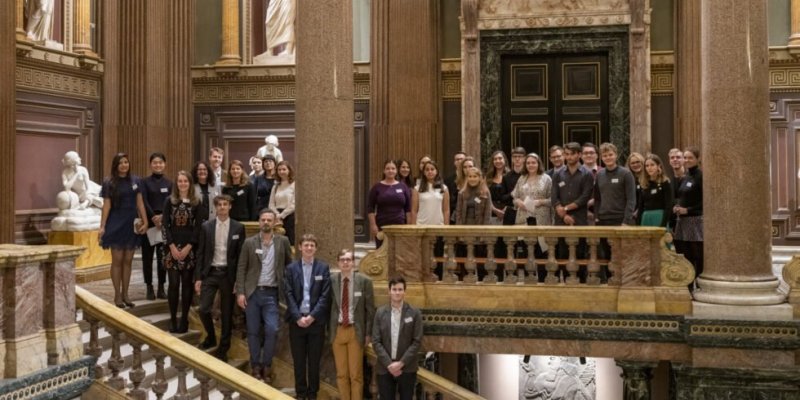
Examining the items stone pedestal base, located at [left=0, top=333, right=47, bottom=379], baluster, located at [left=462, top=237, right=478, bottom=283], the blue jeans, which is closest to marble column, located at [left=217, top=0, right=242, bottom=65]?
baluster, located at [left=462, top=237, right=478, bottom=283]

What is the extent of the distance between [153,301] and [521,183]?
412cm

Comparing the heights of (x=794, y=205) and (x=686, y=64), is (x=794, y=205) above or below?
below

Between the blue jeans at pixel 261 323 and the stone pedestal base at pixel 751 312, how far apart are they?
392 centimetres

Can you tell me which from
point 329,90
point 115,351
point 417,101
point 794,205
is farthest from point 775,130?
point 115,351

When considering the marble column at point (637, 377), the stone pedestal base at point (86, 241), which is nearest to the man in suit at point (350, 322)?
the marble column at point (637, 377)

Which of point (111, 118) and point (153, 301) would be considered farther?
point (111, 118)

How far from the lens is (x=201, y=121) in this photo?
16578 mm

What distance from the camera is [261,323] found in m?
8.17

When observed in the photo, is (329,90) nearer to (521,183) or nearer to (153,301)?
(521,183)

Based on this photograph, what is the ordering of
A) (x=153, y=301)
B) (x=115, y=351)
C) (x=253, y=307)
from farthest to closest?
1. (x=153, y=301)
2. (x=253, y=307)
3. (x=115, y=351)

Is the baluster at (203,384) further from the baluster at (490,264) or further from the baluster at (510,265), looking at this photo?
the baluster at (510,265)

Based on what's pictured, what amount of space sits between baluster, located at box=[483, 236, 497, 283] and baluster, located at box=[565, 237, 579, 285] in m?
0.72

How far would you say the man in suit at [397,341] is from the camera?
25.0 ft

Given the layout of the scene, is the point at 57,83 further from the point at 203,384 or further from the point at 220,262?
the point at 203,384
